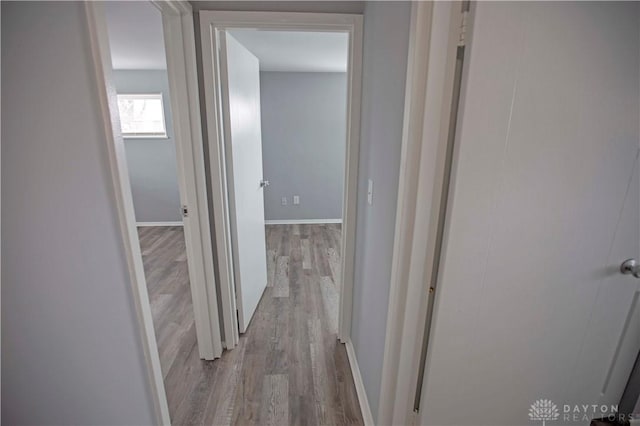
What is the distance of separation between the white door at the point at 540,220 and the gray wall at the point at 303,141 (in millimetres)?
3152

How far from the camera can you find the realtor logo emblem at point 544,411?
1201mm

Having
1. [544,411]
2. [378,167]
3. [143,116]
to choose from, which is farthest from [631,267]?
[143,116]

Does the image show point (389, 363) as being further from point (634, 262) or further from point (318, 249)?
point (318, 249)

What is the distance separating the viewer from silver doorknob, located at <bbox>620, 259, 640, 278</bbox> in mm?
1021

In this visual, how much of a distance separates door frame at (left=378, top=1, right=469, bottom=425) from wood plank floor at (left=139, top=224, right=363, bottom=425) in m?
0.64

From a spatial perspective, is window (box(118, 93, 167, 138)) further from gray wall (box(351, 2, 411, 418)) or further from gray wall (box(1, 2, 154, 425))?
gray wall (box(1, 2, 154, 425))

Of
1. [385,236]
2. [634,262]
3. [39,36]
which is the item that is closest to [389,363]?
[385,236]

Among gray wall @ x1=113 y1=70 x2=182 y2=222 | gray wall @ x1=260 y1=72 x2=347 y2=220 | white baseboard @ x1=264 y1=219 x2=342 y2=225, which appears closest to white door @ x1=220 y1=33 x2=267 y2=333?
gray wall @ x1=260 y1=72 x2=347 y2=220

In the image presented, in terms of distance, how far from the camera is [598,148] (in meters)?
0.91

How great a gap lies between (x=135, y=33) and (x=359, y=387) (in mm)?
3034

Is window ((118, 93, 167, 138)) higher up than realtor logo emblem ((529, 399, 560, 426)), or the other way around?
window ((118, 93, 167, 138))

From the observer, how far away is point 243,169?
6.47 feet

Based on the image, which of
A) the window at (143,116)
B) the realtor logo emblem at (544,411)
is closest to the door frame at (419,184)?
→ the realtor logo emblem at (544,411)

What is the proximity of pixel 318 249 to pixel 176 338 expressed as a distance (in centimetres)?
193
